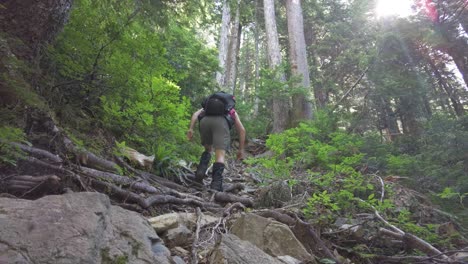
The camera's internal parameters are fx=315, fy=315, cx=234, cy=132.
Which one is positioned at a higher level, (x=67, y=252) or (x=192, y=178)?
(x=192, y=178)

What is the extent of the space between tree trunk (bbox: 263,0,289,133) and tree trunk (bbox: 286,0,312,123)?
43cm

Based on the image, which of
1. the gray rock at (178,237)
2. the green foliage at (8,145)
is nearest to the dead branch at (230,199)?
the gray rock at (178,237)

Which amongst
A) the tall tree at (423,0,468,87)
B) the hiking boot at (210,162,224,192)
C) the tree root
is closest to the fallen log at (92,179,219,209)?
the tree root

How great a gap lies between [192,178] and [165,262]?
3.78 m

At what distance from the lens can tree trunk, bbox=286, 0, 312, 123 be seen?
10.5 m

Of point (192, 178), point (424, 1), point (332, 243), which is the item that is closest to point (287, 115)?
point (424, 1)

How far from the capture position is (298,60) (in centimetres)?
1158

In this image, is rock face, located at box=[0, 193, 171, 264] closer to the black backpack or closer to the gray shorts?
the gray shorts

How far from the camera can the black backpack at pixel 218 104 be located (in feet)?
18.7

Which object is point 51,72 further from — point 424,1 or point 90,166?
point 424,1

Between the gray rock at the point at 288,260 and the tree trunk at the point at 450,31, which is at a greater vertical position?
the tree trunk at the point at 450,31

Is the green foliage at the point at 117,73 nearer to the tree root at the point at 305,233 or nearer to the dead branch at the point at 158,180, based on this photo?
the dead branch at the point at 158,180

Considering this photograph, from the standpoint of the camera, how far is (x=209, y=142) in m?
5.86

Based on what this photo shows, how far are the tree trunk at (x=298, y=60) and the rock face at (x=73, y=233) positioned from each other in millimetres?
8533
